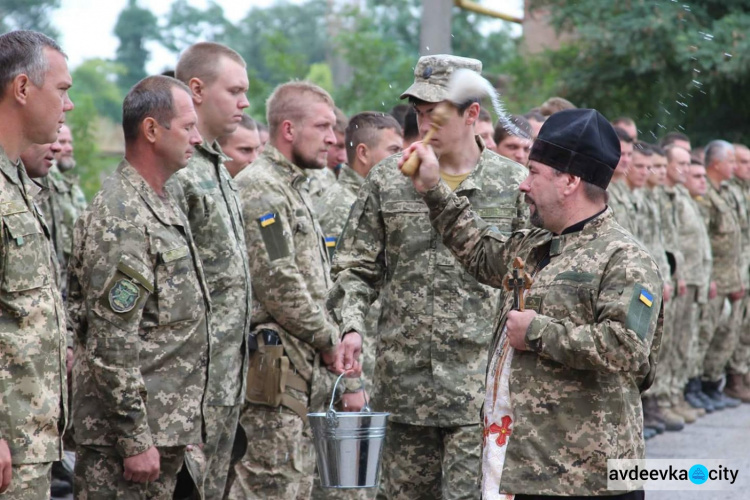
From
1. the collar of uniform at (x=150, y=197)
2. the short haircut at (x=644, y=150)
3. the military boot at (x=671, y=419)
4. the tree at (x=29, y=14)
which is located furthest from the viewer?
the tree at (x=29, y=14)

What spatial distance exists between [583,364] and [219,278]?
2.31 meters

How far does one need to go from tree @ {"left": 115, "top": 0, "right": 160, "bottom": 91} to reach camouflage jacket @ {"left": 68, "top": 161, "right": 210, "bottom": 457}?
43369mm

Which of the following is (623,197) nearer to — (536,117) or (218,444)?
(536,117)

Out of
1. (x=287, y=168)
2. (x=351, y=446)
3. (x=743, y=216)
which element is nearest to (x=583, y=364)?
(x=351, y=446)

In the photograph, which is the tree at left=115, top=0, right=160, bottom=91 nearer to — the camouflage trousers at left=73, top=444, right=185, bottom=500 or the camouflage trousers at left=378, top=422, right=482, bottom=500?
the camouflage trousers at left=378, top=422, right=482, bottom=500

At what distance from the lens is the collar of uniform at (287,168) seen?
6.59 metres

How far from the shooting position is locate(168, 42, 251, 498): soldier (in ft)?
18.5

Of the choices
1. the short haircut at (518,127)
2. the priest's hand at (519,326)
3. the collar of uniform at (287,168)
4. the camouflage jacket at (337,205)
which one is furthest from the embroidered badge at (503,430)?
the short haircut at (518,127)

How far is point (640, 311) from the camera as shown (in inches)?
160

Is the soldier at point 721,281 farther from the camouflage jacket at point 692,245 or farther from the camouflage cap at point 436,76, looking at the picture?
the camouflage cap at point 436,76

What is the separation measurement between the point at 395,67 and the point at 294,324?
12.3 metres

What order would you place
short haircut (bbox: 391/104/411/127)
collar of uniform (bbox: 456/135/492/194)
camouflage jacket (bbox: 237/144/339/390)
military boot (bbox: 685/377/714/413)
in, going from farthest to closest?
military boot (bbox: 685/377/714/413)
short haircut (bbox: 391/104/411/127)
camouflage jacket (bbox: 237/144/339/390)
collar of uniform (bbox: 456/135/492/194)

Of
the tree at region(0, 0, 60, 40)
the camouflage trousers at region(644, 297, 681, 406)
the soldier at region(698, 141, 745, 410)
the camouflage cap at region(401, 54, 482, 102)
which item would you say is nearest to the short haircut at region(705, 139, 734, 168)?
the soldier at region(698, 141, 745, 410)

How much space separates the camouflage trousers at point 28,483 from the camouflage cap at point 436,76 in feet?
8.19
